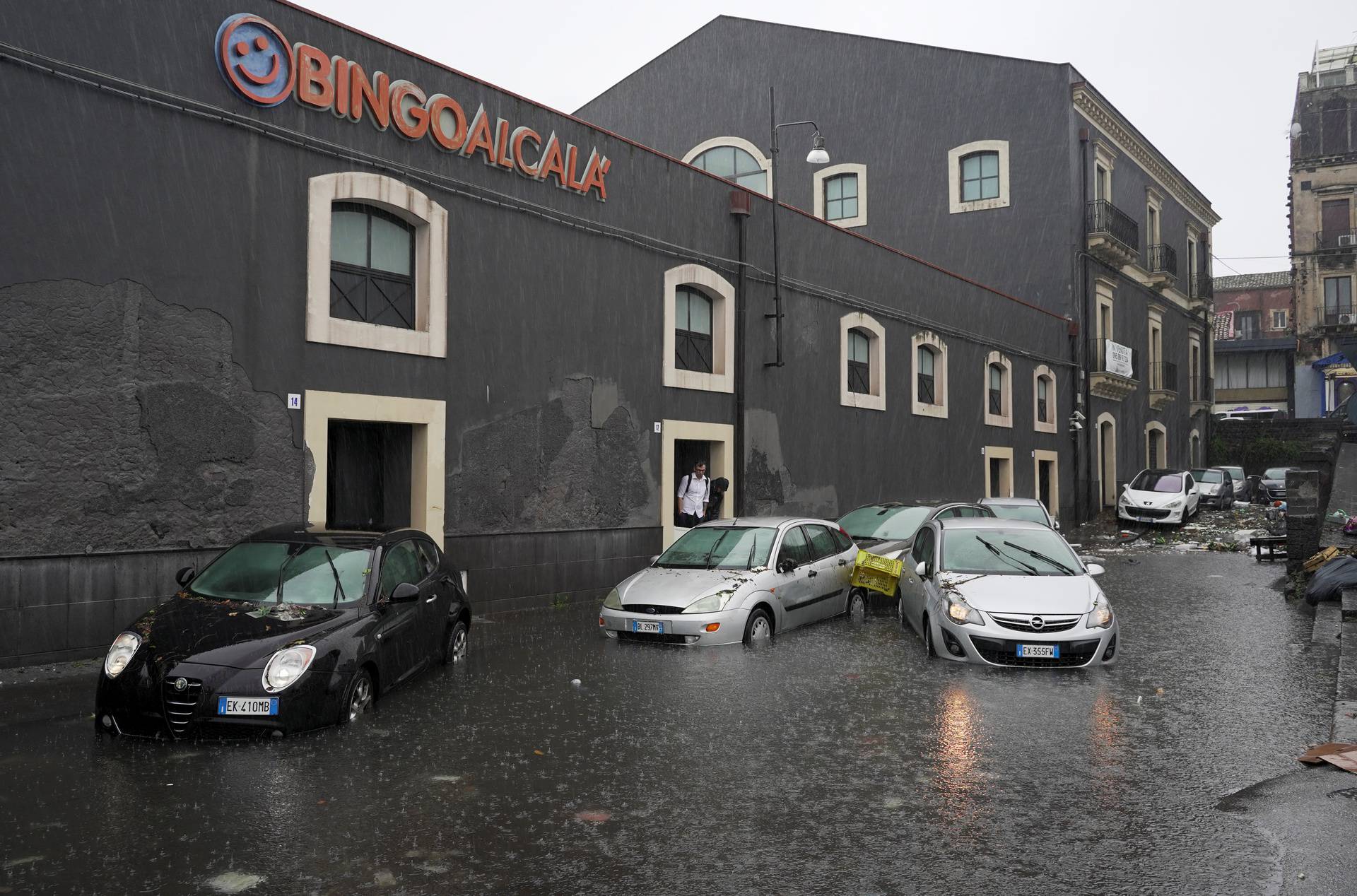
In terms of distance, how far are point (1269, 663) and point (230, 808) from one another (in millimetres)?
9249

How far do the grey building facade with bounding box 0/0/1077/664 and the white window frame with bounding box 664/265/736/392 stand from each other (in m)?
0.05

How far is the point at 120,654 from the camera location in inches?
281

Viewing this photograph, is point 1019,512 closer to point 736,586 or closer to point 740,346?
point 740,346

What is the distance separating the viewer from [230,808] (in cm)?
564

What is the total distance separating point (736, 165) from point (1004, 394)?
10.9 m

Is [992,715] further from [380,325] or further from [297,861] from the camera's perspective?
[380,325]

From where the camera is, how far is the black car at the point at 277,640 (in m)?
6.85

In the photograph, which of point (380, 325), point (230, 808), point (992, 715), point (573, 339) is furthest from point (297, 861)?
point (573, 339)

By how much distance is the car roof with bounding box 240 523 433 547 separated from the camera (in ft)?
28.0

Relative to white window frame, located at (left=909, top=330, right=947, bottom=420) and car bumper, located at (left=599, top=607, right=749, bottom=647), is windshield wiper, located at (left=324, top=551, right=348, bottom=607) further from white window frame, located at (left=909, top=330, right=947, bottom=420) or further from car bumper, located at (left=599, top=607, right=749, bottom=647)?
white window frame, located at (left=909, top=330, right=947, bottom=420)

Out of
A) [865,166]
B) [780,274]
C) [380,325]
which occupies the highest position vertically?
[865,166]

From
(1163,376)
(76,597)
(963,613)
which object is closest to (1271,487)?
(1163,376)

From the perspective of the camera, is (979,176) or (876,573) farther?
(979,176)

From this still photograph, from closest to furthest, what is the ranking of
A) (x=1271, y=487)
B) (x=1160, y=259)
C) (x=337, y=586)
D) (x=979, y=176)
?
(x=337, y=586) → (x=979, y=176) → (x=1160, y=259) → (x=1271, y=487)
